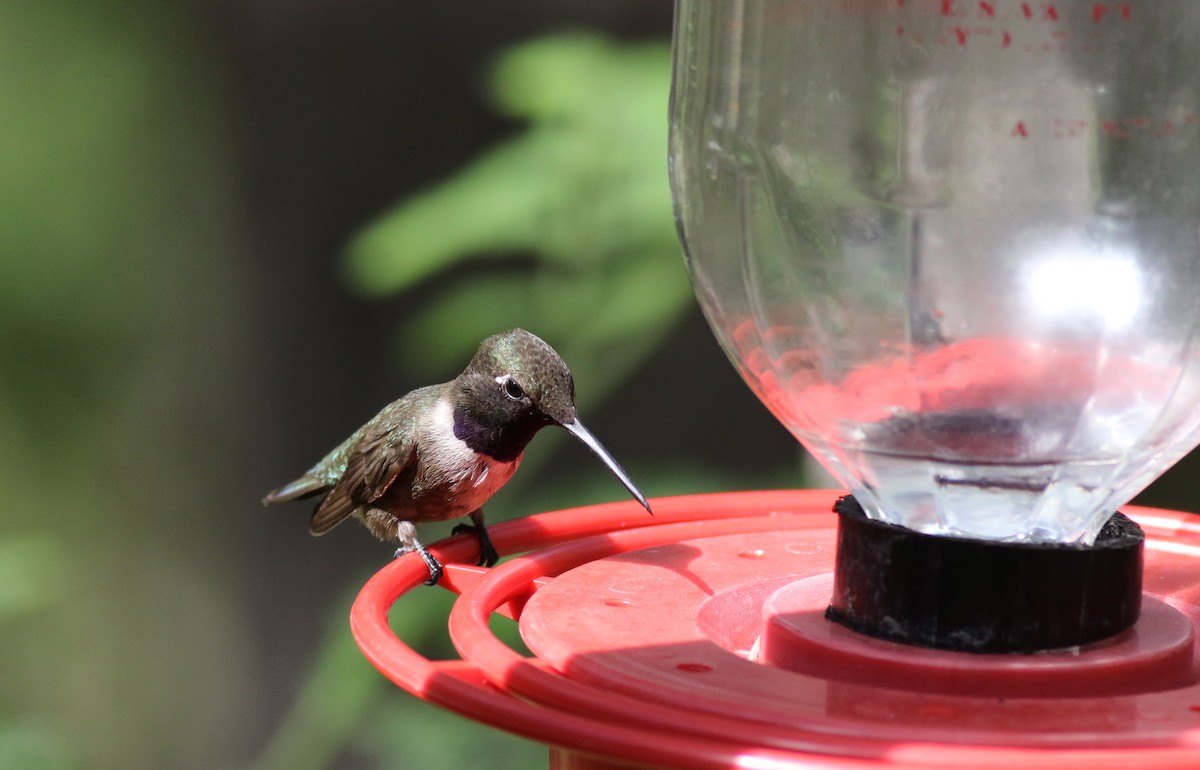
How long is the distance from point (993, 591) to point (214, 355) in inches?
132

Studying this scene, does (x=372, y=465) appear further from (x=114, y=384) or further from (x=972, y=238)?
(x=972, y=238)

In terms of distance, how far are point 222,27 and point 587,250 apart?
156cm

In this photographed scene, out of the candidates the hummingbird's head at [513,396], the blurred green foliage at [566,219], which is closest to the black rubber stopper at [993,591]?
the hummingbird's head at [513,396]

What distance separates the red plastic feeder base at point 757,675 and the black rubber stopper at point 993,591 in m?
0.02

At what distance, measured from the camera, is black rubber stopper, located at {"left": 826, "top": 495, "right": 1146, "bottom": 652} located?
1.29 meters

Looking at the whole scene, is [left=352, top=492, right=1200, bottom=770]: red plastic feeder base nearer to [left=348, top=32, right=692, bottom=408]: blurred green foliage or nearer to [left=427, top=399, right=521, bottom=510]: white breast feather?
[left=427, top=399, right=521, bottom=510]: white breast feather

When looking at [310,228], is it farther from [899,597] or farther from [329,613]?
[899,597]

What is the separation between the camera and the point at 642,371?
4.06 metres

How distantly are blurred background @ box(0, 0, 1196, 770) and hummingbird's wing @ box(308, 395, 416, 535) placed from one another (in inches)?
25.5

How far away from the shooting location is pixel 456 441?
9.98ft

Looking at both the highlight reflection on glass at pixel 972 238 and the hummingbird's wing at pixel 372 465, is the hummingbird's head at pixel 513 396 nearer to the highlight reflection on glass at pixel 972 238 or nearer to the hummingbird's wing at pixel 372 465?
the hummingbird's wing at pixel 372 465

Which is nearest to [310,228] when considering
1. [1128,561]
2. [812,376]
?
[812,376]

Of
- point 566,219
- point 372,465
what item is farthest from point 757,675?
point 566,219

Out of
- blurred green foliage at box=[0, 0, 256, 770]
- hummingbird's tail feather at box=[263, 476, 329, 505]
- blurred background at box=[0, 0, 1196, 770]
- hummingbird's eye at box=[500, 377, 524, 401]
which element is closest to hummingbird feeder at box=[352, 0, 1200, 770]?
hummingbird's eye at box=[500, 377, 524, 401]
